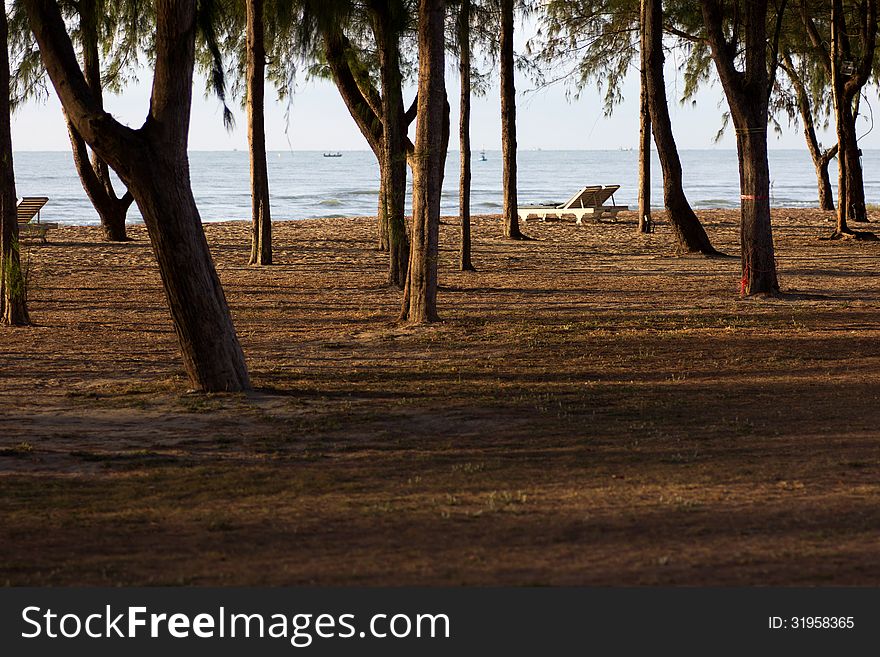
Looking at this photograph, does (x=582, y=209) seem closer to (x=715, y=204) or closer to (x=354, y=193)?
(x=715, y=204)

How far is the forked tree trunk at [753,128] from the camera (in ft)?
45.7

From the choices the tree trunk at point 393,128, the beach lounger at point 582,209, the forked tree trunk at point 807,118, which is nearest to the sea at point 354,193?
the beach lounger at point 582,209

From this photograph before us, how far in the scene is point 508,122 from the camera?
23000mm

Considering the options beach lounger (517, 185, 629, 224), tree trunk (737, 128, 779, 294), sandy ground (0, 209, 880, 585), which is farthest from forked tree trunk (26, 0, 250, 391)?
beach lounger (517, 185, 629, 224)

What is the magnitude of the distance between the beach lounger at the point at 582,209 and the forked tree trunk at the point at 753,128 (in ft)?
47.3

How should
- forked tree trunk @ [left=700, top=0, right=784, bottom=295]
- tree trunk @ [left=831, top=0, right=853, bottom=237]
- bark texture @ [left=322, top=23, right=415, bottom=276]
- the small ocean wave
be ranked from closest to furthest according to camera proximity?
bark texture @ [left=322, top=23, right=415, bottom=276]
forked tree trunk @ [left=700, top=0, right=784, bottom=295]
tree trunk @ [left=831, top=0, right=853, bottom=237]
the small ocean wave

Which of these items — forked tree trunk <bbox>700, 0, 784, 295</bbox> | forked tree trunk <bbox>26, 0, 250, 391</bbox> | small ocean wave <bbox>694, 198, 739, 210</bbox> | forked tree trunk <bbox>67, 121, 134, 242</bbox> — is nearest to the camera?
forked tree trunk <bbox>26, 0, 250, 391</bbox>

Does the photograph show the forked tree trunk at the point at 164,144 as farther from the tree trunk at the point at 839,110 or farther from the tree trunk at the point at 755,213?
the tree trunk at the point at 839,110

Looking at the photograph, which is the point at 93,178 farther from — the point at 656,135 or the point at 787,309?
the point at 787,309

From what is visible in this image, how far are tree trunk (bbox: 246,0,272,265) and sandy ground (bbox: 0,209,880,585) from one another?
322cm

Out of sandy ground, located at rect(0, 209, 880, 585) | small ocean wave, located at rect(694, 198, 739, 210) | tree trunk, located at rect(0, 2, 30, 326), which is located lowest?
sandy ground, located at rect(0, 209, 880, 585)

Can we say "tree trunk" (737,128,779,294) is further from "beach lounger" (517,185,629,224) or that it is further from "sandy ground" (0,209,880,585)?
"beach lounger" (517,185,629,224)

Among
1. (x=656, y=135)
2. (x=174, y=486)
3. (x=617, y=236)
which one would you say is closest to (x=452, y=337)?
(x=174, y=486)

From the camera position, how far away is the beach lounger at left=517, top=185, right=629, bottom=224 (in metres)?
28.9
